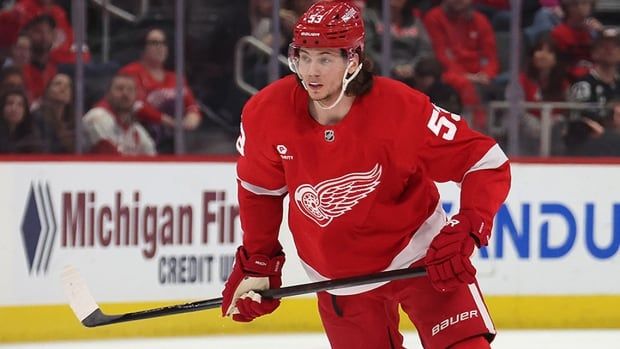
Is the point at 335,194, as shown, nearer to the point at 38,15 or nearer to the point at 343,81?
the point at 343,81

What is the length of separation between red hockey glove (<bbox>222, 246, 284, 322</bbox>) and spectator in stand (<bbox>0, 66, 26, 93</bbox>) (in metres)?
2.31

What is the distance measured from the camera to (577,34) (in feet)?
18.6

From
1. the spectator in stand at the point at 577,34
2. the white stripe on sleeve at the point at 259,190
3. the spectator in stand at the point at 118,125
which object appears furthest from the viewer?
the spectator in stand at the point at 577,34

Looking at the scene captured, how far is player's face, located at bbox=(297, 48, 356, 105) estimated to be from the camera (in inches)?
107

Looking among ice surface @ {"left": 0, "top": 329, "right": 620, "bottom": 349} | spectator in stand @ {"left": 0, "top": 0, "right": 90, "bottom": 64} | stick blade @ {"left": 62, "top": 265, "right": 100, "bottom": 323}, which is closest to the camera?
stick blade @ {"left": 62, "top": 265, "right": 100, "bottom": 323}

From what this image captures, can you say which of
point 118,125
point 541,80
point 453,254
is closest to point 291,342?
point 118,125

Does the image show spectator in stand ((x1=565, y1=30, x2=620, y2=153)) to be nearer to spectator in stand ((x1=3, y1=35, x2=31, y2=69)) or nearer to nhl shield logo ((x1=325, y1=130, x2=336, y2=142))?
spectator in stand ((x1=3, y1=35, x2=31, y2=69))

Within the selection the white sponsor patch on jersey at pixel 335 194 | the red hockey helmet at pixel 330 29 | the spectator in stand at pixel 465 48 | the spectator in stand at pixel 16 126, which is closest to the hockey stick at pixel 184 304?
the white sponsor patch on jersey at pixel 335 194

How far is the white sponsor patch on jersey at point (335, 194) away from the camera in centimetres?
282

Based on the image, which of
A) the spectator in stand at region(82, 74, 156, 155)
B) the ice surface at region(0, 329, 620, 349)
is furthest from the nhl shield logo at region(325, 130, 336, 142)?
the spectator in stand at region(82, 74, 156, 155)

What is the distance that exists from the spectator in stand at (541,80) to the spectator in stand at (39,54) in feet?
6.68

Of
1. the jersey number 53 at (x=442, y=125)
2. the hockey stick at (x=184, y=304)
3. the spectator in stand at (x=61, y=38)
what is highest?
the spectator in stand at (x=61, y=38)

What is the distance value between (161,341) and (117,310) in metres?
0.22

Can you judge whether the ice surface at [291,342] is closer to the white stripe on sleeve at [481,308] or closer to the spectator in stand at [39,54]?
the spectator in stand at [39,54]
